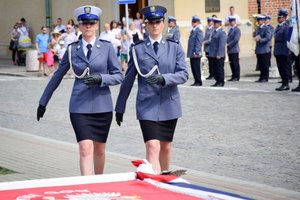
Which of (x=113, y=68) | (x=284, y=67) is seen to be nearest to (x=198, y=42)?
(x=284, y=67)

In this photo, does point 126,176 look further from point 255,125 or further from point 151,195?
point 255,125

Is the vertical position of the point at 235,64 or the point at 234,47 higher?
the point at 234,47

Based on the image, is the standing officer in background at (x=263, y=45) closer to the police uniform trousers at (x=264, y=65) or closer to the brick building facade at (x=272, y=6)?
the police uniform trousers at (x=264, y=65)

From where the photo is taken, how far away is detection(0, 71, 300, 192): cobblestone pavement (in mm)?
10664

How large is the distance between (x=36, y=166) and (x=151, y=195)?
5.87 metres

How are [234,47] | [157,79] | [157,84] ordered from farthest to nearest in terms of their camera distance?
1. [234,47]
2. [157,84]
3. [157,79]

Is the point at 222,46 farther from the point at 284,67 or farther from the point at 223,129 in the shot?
the point at 223,129

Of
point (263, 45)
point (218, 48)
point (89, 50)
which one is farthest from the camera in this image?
point (218, 48)

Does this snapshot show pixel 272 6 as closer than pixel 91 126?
No

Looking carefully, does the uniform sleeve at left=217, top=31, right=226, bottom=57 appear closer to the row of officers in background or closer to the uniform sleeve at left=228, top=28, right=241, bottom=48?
the row of officers in background

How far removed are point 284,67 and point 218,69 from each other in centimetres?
263

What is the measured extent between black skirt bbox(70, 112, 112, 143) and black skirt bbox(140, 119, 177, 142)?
0.42 m

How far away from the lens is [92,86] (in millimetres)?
8500

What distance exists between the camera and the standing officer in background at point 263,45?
77.2ft
